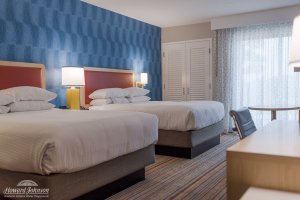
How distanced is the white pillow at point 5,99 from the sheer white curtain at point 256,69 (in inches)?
159

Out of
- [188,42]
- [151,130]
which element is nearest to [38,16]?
[151,130]

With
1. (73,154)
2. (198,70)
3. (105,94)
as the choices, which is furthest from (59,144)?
(198,70)

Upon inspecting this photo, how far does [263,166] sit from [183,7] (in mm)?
4236

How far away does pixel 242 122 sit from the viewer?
→ 196 centimetres

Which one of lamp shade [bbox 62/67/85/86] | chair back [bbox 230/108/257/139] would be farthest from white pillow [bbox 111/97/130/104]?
chair back [bbox 230/108/257/139]

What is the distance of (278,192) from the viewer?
1122 millimetres

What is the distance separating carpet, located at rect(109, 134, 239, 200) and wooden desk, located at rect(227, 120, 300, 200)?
1349mm

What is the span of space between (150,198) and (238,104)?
376cm

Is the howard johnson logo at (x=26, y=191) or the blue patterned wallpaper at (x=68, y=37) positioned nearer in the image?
the howard johnson logo at (x=26, y=191)

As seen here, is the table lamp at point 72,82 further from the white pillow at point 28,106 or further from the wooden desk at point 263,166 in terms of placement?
the wooden desk at point 263,166

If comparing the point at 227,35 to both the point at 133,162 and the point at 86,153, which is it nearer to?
the point at 133,162

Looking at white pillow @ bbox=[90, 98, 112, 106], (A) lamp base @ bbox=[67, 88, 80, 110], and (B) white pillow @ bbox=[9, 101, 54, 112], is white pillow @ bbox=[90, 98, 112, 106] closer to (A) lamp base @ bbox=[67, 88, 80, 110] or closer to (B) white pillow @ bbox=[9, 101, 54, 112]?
(A) lamp base @ bbox=[67, 88, 80, 110]

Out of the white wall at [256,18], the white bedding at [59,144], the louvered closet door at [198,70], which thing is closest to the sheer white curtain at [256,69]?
the white wall at [256,18]

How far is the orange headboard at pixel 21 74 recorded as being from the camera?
11.3ft
